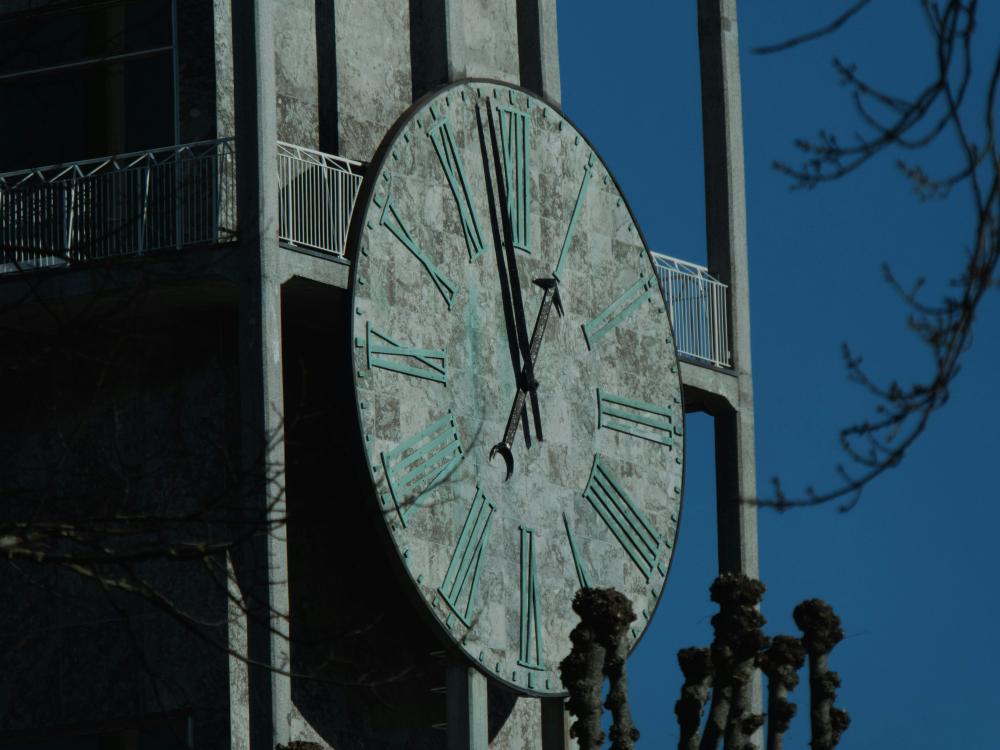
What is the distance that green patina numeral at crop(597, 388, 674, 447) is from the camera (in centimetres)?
2480

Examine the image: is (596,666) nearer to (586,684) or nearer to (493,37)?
(586,684)

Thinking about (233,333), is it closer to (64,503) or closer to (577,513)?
(64,503)

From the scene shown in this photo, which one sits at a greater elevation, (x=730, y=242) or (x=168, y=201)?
(x=730, y=242)

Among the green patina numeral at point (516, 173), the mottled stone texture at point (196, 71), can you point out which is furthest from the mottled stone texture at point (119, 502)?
the green patina numeral at point (516, 173)

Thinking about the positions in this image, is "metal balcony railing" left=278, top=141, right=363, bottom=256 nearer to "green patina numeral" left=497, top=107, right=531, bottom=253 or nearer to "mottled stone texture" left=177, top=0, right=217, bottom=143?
"mottled stone texture" left=177, top=0, right=217, bottom=143

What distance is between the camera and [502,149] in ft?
79.2

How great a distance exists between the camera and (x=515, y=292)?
78.6 feet

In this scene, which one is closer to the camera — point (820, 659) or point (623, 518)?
point (820, 659)

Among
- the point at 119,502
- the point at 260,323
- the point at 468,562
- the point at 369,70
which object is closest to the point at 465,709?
the point at 468,562

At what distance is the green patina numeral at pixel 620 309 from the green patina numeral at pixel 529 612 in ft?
6.90

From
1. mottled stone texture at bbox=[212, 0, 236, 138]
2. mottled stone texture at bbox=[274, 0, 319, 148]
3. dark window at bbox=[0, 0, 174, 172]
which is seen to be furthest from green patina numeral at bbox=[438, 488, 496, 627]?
dark window at bbox=[0, 0, 174, 172]

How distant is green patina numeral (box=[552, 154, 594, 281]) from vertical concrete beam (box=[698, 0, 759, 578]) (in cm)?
197

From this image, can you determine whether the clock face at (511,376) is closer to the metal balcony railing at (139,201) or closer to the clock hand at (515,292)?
the clock hand at (515,292)

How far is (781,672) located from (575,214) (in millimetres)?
7473
